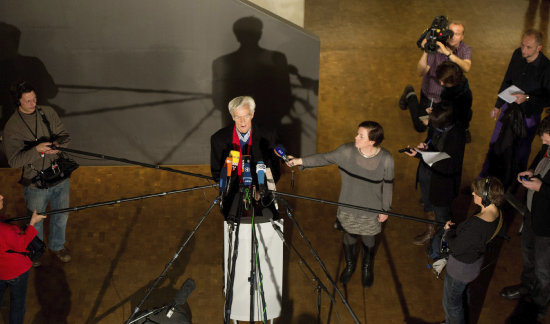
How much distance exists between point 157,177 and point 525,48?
4.09 m

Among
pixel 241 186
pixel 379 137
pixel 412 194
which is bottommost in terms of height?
pixel 412 194

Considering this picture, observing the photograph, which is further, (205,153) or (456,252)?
(205,153)

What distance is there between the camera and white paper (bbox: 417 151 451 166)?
165 inches

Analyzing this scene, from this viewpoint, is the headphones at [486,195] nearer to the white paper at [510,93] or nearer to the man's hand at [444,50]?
the white paper at [510,93]

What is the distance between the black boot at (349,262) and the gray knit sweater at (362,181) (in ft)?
0.86

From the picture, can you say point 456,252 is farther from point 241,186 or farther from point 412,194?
Result: point 412,194

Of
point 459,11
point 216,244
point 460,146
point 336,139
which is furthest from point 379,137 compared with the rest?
point 459,11

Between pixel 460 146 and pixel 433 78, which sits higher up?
pixel 433 78

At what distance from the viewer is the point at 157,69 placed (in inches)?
218

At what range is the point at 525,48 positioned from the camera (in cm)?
484

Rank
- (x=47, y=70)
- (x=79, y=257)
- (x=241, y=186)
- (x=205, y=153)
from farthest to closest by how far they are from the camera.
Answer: (x=205, y=153), (x=47, y=70), (x=79, y=257), (x=241, y=186)

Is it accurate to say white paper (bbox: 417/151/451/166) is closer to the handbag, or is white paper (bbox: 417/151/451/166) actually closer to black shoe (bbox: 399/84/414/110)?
black shoe (bbox: 399/84/414/110)

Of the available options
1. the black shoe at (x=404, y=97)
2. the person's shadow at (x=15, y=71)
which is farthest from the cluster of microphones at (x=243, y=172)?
the black shoe at (x=404, y=97)

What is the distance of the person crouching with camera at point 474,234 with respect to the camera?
318cm
